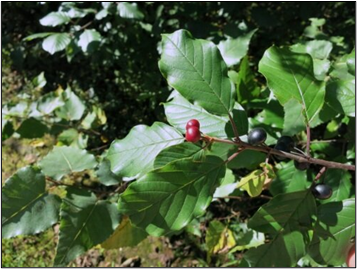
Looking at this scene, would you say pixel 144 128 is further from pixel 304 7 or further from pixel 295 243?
pixel 304 7

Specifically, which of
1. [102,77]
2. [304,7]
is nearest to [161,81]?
[102,77]

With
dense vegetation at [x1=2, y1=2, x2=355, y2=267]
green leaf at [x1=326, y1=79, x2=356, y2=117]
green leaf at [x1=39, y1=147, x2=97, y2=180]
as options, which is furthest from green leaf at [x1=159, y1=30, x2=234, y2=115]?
green leaf at [x1=39, y1=147, x2=97, y2=180]

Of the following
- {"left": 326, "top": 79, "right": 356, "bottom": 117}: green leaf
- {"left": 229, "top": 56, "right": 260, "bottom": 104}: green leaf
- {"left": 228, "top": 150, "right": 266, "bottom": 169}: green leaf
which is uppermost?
{"left": 326, "top": 79, "right": 356, "bottom": 117}: green leaf

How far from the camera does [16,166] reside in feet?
10.3

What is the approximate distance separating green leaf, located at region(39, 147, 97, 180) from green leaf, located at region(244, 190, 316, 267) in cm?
67

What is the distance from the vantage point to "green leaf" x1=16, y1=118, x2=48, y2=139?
1.81 meters

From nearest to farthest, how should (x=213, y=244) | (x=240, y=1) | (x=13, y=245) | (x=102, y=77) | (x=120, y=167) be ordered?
(x=120, y=167) → (x=213, y=244) → (x=240, y=1) → (x=13, y=245) → (x=102, y=77)

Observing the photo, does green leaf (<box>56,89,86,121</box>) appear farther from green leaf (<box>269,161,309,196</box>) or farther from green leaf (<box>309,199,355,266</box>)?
green leaf (<box>309,199,355,266</box>)

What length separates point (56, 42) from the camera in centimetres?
195

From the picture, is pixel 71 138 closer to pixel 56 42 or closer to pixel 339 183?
pixel 56 42

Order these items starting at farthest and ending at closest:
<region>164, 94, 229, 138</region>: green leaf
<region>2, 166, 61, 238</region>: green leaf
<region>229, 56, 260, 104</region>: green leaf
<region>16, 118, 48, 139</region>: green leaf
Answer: <region>16, 118, 48, 139</region>: green leaf → <region>229, 56, 260, 104</region>: green leaf → <region>2, 166, 61, 238</region>: green leaf → <region>164, 94, 229, 138</region>: green leaf

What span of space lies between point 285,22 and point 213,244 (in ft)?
5.02

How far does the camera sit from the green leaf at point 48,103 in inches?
74.9

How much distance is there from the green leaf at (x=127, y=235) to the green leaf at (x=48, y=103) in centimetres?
77
